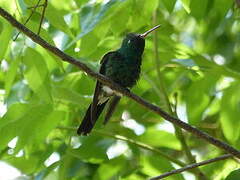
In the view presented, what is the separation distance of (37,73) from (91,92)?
0.77 meters

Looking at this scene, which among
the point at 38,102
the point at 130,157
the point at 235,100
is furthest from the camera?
the point at 130,157

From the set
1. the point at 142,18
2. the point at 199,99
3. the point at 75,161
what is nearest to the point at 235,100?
the point at 199,99

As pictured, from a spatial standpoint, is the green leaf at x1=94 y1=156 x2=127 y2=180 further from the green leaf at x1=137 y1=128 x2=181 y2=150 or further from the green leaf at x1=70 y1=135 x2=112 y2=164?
the green leaf at x1=137 y1=128 x2=181 y2=150

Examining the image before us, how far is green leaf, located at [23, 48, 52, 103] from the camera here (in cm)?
362

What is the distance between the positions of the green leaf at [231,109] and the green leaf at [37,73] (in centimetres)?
138

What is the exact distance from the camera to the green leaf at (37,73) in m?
3.62

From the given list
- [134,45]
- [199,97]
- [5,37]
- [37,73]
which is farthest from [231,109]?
[5,37]

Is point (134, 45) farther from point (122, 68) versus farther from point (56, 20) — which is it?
point (56, 20)

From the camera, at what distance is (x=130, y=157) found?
4484mm

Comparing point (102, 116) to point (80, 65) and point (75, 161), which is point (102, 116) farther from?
point (80, 65)

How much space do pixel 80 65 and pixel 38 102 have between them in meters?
0.86

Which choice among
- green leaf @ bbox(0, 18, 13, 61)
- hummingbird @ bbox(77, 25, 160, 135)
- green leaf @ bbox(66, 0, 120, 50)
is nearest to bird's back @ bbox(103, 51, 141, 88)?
hummingbird @ bbox(77, 25, 160, 135)

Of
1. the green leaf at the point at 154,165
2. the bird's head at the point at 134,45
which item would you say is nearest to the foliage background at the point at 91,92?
the green leaf at the point at 154,165

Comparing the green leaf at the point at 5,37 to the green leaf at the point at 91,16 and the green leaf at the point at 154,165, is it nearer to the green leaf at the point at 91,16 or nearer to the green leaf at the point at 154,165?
the green leaf at the point at 91,16
